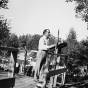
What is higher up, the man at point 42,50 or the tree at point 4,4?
the tree at point 4,4

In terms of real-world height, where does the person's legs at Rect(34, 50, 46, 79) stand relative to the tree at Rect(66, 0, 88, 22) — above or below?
below

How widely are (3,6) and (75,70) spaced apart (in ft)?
42.1

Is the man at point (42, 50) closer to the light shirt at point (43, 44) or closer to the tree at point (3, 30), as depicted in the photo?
the light shirt at point (43, 44)

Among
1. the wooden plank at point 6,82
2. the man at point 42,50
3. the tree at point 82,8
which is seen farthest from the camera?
the tree at point 82,8

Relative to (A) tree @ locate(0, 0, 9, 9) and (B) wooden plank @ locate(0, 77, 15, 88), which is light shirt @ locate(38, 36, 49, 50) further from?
(A) tree @ locate(0, 0, 9, 9)

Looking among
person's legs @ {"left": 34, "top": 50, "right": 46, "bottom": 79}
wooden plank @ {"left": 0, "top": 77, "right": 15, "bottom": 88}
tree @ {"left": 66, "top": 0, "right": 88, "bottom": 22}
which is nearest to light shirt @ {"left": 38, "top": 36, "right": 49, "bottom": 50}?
person's legs @ {"left": 34, "top": 50, "right": 46, "bottom": 79}

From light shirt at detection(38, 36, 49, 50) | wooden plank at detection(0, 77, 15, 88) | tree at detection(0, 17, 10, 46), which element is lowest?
wooden plank at detection(0, 77, 15, 88)

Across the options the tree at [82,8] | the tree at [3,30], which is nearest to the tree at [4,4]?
the tree at [3,30]

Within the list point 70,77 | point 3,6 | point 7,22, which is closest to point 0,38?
point 7,22

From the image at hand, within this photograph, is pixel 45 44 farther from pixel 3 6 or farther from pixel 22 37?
pixel 22 37

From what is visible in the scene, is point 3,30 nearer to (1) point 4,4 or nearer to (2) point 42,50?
(1) point 4,4

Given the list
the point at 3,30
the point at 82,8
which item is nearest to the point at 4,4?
the point at 3,30

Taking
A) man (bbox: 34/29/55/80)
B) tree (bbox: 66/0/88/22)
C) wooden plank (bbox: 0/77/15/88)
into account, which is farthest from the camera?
tree (bbox: 66/0/88/22)

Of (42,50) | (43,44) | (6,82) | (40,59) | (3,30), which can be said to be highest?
(3,30)
